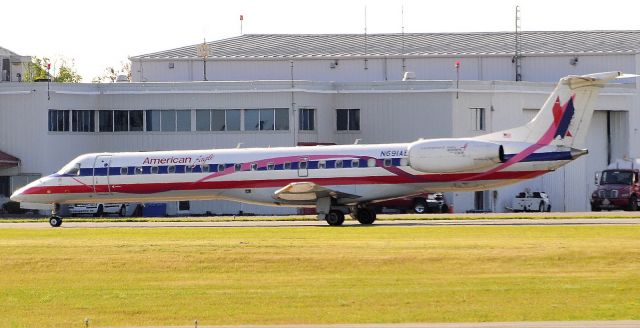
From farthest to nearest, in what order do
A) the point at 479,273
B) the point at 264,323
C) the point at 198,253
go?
1. the point at 198,253
2. the point at 479,273
3. the point at 264,323

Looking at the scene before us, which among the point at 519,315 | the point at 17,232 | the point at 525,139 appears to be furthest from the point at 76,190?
the point at 519,315

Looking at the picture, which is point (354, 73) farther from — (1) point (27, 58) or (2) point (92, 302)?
(2) point (92, 302)

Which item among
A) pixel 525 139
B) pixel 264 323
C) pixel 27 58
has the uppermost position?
pixel 27 58

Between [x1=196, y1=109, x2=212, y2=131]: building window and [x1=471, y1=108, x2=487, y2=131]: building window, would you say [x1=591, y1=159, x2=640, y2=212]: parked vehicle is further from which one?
[x1=196, y1=109, x2=212, y2=131]: building window

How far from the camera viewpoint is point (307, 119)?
7925 cm

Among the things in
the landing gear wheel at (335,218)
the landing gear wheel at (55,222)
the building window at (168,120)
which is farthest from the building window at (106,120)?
the landing gear wheel at (335,218)

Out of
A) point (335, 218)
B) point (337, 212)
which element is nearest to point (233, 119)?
point (337, 212)

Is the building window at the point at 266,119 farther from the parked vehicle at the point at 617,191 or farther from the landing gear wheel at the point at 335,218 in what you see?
the landing gear wheel at the point at 335,218

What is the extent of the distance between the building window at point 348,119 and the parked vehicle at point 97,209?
13.9 metres

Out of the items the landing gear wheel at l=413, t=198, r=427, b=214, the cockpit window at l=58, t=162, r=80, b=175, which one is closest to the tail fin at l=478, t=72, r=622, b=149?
the cockpit window at l=58, t=162, r=80, b=175

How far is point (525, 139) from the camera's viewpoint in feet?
171

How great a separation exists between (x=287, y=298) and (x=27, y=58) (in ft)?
230

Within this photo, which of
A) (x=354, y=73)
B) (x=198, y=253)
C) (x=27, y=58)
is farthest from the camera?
(x=27, y=58)

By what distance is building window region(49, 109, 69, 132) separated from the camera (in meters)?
79.1
